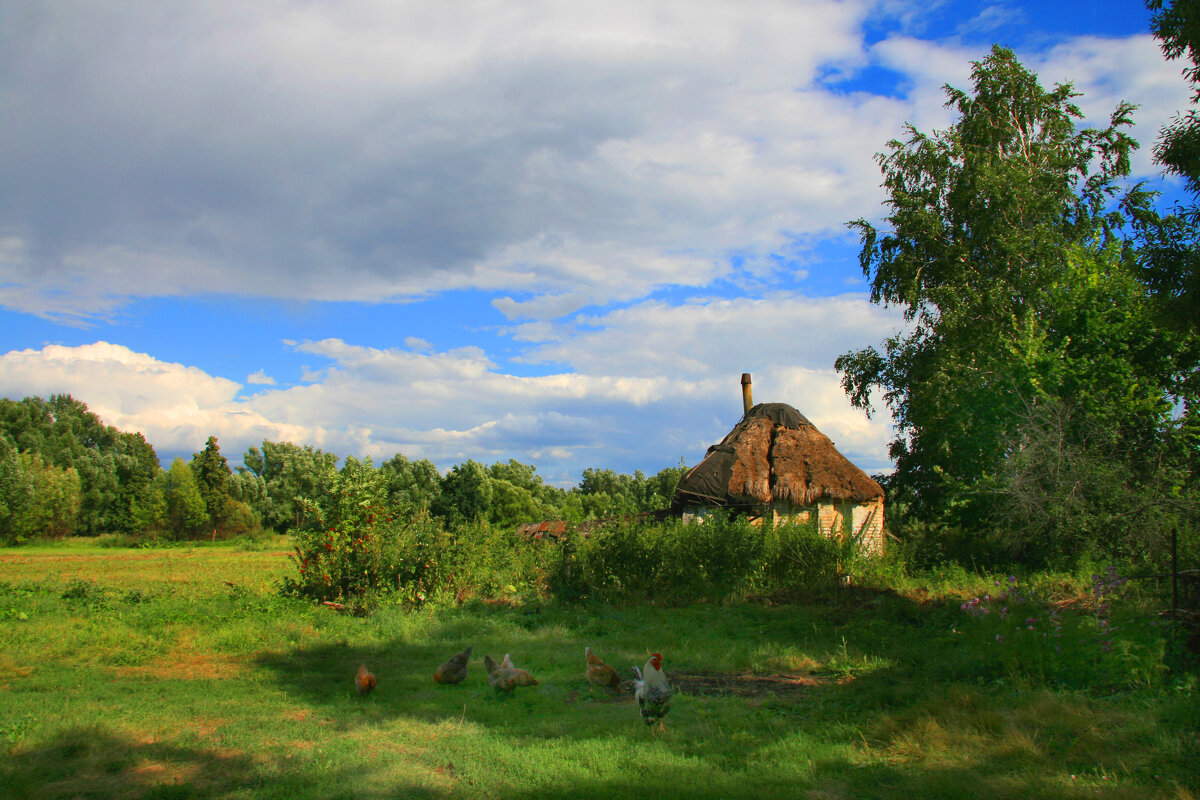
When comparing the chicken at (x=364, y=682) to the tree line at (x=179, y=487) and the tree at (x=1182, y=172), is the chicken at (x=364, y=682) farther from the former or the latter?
the tree line at (x=179, y=487)

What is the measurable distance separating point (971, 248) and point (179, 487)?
155ft

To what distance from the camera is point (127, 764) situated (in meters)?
5.04

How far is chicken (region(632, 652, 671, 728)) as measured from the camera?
6.07m

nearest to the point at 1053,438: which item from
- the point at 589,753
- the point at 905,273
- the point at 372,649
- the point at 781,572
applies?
the point at 781,572

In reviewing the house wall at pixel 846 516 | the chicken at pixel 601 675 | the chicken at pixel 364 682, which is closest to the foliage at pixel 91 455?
the house wall at pixel 846 516

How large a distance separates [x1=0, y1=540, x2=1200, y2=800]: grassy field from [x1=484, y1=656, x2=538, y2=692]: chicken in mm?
111

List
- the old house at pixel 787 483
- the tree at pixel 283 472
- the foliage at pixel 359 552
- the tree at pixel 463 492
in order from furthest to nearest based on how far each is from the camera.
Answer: the tree at pixel 283 472 → the tree at pixel 463 492 → the old house at pixel 787 483 → the foliage at pixel 359 552

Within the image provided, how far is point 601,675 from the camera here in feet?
25.1

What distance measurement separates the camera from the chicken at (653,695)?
6.07m

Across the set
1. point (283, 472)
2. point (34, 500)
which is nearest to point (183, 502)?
point (34, 500)

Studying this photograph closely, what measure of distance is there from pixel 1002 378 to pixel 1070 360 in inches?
48.8

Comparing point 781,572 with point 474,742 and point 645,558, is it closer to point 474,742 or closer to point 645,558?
point 645,558

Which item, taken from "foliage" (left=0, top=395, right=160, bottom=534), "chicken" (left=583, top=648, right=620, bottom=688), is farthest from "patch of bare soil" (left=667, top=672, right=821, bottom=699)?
"foliage" (left=0, top=395, right=160, bottom=534)

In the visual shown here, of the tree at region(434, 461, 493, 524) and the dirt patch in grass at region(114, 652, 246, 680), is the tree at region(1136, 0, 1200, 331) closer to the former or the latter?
the dirt patch in grass at region(114, 652, 246, 680)
